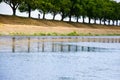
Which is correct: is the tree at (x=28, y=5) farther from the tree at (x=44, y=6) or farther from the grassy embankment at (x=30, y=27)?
the grassy embankment at (x=30, y=27)

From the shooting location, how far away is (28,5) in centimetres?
13862

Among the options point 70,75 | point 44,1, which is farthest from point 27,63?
point 44,1

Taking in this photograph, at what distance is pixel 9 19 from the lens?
125 meters

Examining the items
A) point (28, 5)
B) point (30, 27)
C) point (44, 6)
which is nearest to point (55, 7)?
point (44, 6)

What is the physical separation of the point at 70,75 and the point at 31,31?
9008 centimetres

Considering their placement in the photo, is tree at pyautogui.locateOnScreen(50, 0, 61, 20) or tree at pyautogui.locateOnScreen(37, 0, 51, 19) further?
tree at pyautogui.locateOnScreen(50, 0, 61, 20)

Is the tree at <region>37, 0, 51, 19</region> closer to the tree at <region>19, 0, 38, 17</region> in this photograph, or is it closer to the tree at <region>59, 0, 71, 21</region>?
the tree at <region>19, 0, 38, 17</region>

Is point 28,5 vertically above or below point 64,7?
above

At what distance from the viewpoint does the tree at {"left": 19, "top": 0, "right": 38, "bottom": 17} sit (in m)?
136

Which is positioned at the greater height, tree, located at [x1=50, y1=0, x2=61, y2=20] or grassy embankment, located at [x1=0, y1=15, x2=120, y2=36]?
tree, located at [x1=50, y1=0, x2=61, y2=20]

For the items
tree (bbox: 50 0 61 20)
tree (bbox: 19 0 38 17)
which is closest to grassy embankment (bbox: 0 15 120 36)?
tree (bbox: 19 0 38 17)

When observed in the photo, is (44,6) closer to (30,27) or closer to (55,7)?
(55,7)

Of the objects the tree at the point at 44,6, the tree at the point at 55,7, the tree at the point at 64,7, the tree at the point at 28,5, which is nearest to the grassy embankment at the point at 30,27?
the tree at the point at 44,6

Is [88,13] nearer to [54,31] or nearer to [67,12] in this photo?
[67,12]
